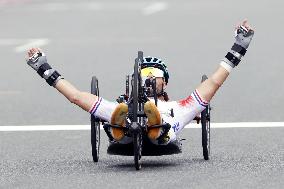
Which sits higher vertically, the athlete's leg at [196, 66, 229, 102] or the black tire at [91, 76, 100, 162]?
the athlete's leg at [196, 66, 229, 102]

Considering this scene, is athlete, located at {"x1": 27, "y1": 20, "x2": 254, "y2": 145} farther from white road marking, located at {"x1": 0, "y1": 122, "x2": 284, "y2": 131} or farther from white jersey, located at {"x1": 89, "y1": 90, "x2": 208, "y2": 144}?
white road marking, located at {"x1": 0, "y1": 122, "x2": 284, "y2": 131}

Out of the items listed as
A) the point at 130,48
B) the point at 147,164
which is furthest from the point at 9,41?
the point at 147,164

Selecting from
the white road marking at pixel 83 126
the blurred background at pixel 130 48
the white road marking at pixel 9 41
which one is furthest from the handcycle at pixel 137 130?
the white road marking at pixel 9 41

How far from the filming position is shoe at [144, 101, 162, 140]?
47.9ft

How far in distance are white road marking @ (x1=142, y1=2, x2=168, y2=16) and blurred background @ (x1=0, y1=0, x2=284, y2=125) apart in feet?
0.06

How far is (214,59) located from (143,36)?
337 cm

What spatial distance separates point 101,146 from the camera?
1700 centimetres

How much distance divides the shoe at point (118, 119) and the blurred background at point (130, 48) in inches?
175

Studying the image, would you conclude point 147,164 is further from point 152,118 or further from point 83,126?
point 83,126

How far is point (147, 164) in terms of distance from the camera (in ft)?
50.9

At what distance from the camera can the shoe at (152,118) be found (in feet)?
47.9

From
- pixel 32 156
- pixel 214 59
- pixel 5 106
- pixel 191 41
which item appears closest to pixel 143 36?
pixel 191 41

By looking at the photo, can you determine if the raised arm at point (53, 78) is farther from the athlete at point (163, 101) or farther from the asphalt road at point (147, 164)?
the asphalt road at point (147, 164)

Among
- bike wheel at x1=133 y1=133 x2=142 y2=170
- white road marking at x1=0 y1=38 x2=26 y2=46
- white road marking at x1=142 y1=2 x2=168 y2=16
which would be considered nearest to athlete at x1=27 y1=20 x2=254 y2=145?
bike wheel at x1=133 y1=133 x2=142 y2=170
